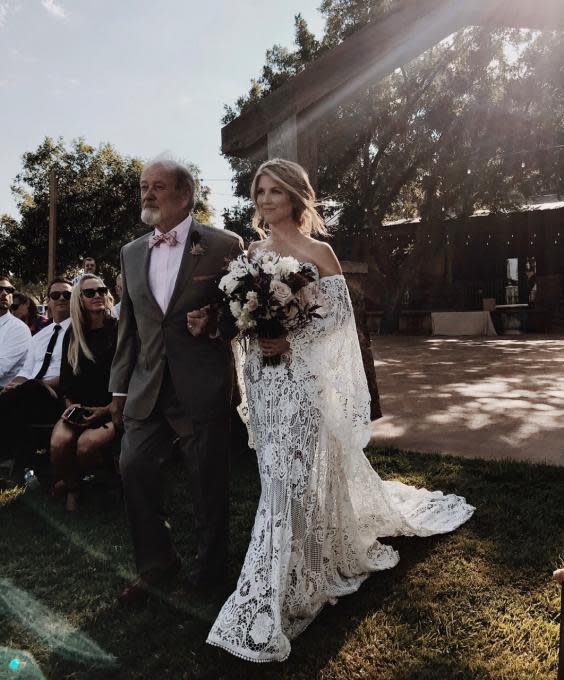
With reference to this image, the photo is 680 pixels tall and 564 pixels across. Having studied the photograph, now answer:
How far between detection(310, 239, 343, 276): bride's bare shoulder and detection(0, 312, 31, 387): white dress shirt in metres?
3.80

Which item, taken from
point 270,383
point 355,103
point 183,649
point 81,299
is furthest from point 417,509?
point 355,103

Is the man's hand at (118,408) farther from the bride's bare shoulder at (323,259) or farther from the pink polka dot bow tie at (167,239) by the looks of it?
the bride's bare shoulder at (323,259)

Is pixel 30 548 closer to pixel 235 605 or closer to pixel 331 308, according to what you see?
pixel 235 605

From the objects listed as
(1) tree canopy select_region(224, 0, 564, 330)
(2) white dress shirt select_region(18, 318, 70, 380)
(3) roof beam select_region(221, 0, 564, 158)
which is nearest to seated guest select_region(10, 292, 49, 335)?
(2) white dress shirt select_region(18, 318, 70, 380)

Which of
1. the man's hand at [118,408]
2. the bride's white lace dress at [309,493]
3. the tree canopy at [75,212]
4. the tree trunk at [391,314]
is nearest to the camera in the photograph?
the bride's white lace dress at [309,493]

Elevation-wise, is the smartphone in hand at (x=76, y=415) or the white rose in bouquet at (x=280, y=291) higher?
the white rose in bouquet at (x=280, y=291)

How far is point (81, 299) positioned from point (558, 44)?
55.0 ft

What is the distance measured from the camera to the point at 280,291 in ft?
9.36

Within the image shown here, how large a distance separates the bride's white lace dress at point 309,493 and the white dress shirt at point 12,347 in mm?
3430

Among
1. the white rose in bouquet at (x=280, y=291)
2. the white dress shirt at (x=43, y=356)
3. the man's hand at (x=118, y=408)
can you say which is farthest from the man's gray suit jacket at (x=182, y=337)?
the white dress shirt at (x=43, y=356)

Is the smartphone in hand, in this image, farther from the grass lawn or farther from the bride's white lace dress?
the bride's white lace dress

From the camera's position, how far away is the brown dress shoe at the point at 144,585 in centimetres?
308

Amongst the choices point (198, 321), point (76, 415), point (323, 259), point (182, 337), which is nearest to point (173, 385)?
point (182, 337)

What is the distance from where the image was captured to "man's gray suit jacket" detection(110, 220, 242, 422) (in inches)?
121
